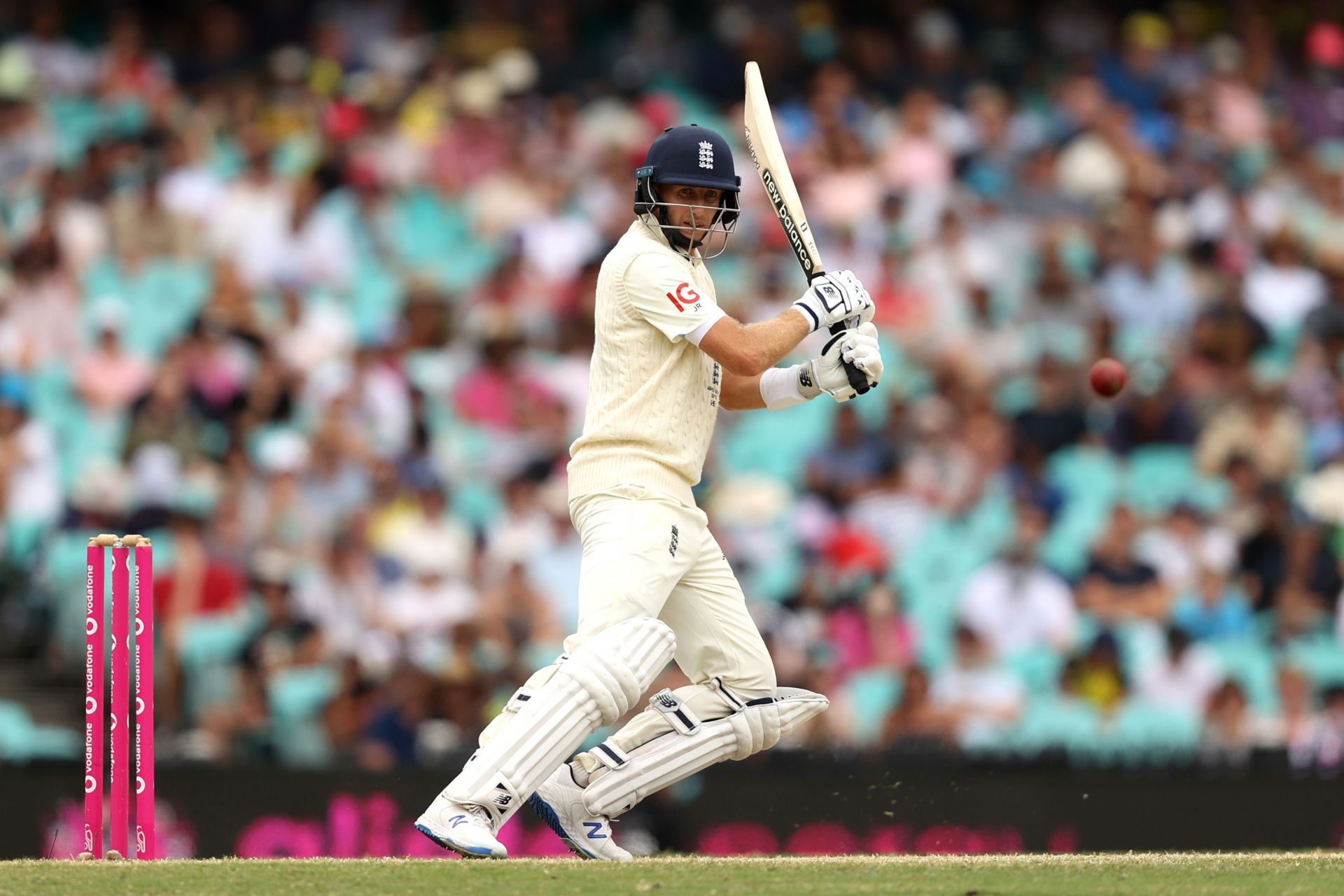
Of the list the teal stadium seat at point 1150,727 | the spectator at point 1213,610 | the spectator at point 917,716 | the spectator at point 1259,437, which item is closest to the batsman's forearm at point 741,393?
the spectator at point 917,716

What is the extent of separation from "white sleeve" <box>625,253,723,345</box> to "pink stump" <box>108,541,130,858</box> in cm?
145

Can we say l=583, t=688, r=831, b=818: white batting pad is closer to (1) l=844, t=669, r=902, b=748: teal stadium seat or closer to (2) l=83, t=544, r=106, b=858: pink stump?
(2) l=83, t=544, r=106, b=858: pink stump

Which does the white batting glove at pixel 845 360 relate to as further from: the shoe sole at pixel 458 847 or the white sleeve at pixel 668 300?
the shoe sole at pixel 458 847

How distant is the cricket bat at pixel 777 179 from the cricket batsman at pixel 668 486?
23 cm

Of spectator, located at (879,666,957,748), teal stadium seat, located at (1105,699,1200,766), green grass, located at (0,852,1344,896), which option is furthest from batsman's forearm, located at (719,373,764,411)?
teal stadium seat, located at (1105,699,1200,766)

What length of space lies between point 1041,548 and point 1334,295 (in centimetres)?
253

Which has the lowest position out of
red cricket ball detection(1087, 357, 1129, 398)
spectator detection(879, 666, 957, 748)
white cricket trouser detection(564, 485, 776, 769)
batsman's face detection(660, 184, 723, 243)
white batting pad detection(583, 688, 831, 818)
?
spectator detection(879, 666, 957, 748)

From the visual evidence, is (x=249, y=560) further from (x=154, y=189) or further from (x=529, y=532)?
(x=154, y=189)

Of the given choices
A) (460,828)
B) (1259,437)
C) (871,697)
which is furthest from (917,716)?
(460,828)

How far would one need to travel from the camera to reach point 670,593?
5.04 metres

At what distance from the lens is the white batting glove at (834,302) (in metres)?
5.09

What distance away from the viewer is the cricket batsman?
4914 millimetres

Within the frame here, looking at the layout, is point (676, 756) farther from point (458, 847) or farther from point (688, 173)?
point (688, 173)

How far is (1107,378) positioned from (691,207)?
3.86 metres
